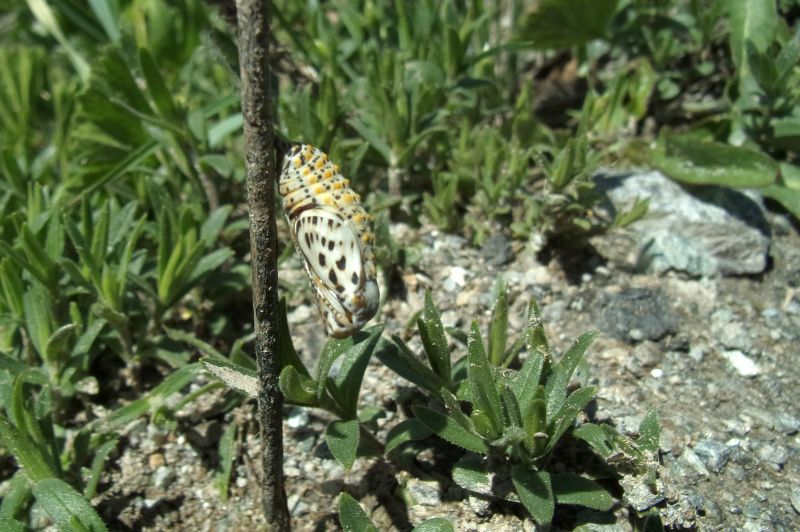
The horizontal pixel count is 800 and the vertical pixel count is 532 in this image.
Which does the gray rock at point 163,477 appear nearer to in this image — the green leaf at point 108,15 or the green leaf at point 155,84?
the green leaf at point 155,84

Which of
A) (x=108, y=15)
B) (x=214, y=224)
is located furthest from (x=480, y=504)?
(x=108, y=15)

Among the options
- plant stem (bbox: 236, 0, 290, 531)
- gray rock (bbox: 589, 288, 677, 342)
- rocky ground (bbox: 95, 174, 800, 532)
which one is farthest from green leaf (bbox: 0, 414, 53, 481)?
gray rock (bbox: 589, 288, 677, 342)

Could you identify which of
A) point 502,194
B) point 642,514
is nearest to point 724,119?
point 502,194

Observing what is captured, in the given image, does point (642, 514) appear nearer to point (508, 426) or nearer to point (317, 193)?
point (508, 426)

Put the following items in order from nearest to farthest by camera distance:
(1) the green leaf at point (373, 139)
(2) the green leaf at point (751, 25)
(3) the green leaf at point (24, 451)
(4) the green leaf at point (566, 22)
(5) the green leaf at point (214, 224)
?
(3) the green leaf at point (24, 451), (5) the green leaf at point (214, 224), (1) the green leaf at point (373, 139), (2) the green leaf at point (751, 25), (4) the green leaf at point (566, 22)

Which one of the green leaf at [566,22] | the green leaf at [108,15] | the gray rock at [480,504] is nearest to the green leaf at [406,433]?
the gray rock at [480,504]

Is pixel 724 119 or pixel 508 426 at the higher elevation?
pixel 724 119

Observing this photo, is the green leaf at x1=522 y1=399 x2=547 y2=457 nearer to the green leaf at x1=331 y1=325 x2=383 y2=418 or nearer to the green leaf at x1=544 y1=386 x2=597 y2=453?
the green leaf at x1=544 y1=386 x2=597 y2=453

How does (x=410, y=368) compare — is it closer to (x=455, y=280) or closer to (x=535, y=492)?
(x=535, y=492)
